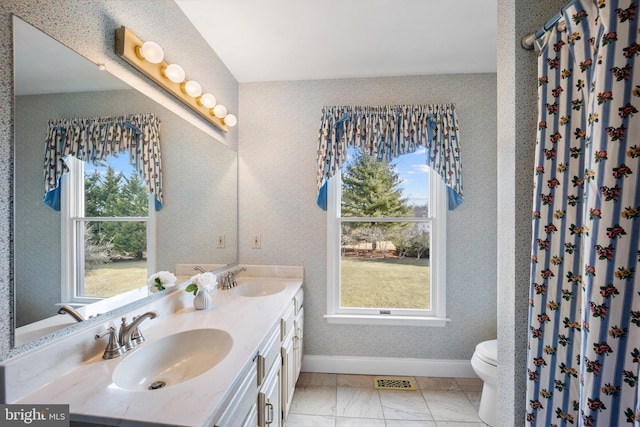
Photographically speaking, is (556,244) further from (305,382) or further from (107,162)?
(305,382)

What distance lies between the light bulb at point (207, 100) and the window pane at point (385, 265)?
140 centimetres

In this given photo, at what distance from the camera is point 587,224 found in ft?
2.70

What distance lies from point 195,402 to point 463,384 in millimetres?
2278

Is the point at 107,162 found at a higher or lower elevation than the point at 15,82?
lower

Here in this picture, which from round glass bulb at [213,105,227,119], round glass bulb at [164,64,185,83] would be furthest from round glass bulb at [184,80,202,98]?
round glass bulb at [213,105,227,119]

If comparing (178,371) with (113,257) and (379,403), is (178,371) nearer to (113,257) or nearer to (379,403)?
(113,257)

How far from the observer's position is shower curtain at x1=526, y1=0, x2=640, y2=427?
2.48 ft

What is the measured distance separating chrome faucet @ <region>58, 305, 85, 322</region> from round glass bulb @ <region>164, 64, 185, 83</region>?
1176 mm

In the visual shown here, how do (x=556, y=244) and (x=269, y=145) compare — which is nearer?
(x=556, y=244)

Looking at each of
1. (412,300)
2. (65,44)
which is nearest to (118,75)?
(65,44)

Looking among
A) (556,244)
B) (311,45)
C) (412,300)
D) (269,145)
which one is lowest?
(412,300)

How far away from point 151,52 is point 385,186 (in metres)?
1.88

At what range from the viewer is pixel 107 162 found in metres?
1.20

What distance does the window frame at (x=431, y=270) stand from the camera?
7.84ft
